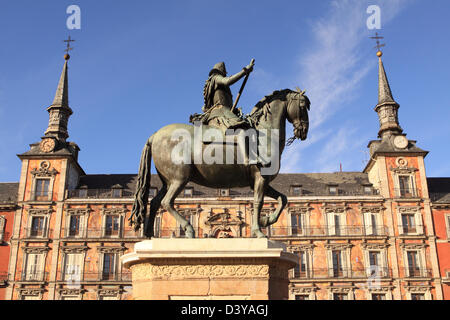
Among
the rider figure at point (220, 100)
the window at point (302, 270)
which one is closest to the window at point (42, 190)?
the window at point (302, 270)

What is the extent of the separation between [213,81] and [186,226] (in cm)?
245

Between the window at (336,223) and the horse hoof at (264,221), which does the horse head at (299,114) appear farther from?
the window at (336,223)

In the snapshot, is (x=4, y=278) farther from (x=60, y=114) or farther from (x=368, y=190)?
(x=368, y=190)

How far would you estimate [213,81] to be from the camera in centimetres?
805

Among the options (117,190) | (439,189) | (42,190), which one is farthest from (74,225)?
(439,189)

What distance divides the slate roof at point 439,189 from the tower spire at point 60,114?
35.1 metres

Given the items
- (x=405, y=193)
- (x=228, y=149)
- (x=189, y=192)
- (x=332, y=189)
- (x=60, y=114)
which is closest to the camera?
(x=228, y=149)

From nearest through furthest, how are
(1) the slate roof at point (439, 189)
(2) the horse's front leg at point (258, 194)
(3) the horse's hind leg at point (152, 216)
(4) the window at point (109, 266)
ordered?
(2) the horse's front leg at point (258, 194), (3) the horse's hind leg at point (152, 216), (4) the window at point (109, 266), (1) the slate roof at point (439, 189)

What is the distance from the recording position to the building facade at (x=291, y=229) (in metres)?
39.4

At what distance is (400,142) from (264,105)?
131ft

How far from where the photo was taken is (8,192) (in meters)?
45.7

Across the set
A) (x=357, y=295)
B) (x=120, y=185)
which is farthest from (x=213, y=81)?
(x=120, y=185)

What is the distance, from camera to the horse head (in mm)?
7926
